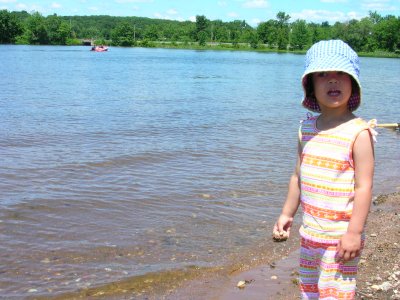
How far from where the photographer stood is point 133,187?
10.0 metres

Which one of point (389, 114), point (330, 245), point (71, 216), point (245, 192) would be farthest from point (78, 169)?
point (389, 114)

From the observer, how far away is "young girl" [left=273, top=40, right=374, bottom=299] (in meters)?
2.91

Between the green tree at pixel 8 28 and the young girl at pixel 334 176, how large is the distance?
149876 millimetres

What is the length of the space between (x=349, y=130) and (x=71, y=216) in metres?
6.18

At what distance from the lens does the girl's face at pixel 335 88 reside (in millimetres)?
3059

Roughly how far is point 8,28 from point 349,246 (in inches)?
5976

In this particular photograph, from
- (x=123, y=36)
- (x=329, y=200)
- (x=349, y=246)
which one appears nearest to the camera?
(x=349, y=246)

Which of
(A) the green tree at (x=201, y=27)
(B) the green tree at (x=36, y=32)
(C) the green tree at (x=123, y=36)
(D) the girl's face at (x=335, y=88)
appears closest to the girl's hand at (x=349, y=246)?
(D) the girl's face at (x=335, y=88)

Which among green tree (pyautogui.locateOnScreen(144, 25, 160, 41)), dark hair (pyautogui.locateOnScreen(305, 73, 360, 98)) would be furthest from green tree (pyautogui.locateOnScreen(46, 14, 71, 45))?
dark hair (pyautogui.locateOnScreen(305, 73, 360, 98))

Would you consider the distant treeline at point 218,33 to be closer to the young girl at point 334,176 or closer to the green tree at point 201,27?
the green tree at point 201,27

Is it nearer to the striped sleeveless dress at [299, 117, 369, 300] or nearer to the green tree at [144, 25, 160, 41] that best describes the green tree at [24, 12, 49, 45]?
the green tree at [144, 25, 160, 41]

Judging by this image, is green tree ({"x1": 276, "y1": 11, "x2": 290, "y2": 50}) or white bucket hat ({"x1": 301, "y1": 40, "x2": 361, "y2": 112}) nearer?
white bucket hat ({"x1": 301, "y1": 40, "x2": 361, "y2": 112})

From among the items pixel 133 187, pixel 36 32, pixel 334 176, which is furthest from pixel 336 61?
pixel 36 32

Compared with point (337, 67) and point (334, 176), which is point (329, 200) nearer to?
point (334, 176)
